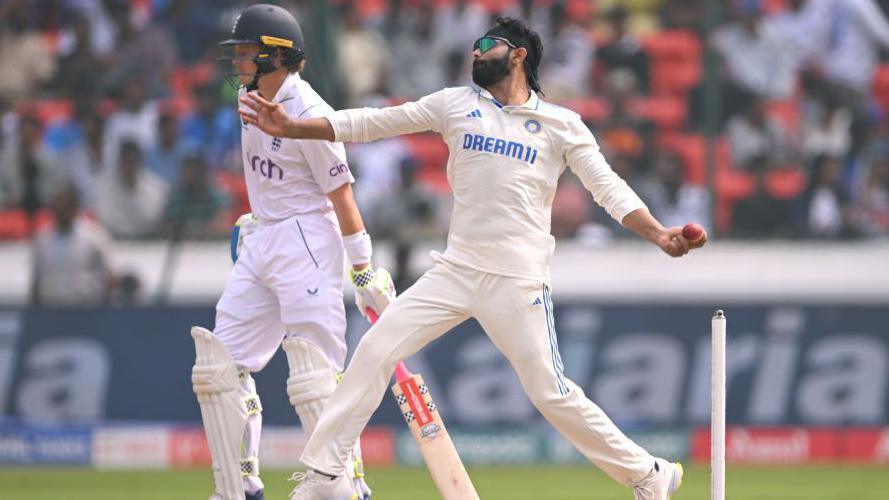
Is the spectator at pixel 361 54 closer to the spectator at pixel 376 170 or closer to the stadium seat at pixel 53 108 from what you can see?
the spectator at pixel 376 170

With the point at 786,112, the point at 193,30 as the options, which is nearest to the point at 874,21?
the point at 786,112

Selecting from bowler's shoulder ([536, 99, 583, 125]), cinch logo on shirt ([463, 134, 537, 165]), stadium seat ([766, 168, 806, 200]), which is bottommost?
stadium seat ([766, 168, 806, 200])

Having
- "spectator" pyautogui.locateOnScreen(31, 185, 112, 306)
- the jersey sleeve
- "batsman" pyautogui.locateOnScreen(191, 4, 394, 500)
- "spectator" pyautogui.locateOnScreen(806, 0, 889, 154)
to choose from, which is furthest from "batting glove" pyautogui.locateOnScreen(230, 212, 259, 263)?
"spectator" pyautogui.locateOnScreen(806, 0, 889, 154)

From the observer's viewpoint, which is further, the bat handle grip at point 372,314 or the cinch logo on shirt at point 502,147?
the bat handle grip at point 372,314

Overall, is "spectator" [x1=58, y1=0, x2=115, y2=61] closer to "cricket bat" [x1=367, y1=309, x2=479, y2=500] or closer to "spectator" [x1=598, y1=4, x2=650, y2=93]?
"spectator" [x1=598, y1=4, x2=650, y2=93]

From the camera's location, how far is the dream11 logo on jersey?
7.04 meters

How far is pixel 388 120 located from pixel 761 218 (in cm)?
708

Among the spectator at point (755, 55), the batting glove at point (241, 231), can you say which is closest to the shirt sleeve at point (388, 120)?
the batting glove at point (241, 231)

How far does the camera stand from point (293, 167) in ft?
23.0

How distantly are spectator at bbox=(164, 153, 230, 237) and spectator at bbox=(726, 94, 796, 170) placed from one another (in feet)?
14.1

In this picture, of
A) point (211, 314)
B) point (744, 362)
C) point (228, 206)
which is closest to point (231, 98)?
point (228, 206)

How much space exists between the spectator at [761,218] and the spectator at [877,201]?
0.62m

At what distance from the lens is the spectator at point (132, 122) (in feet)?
43.2

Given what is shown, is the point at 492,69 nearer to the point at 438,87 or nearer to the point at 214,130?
the point at 214,130
